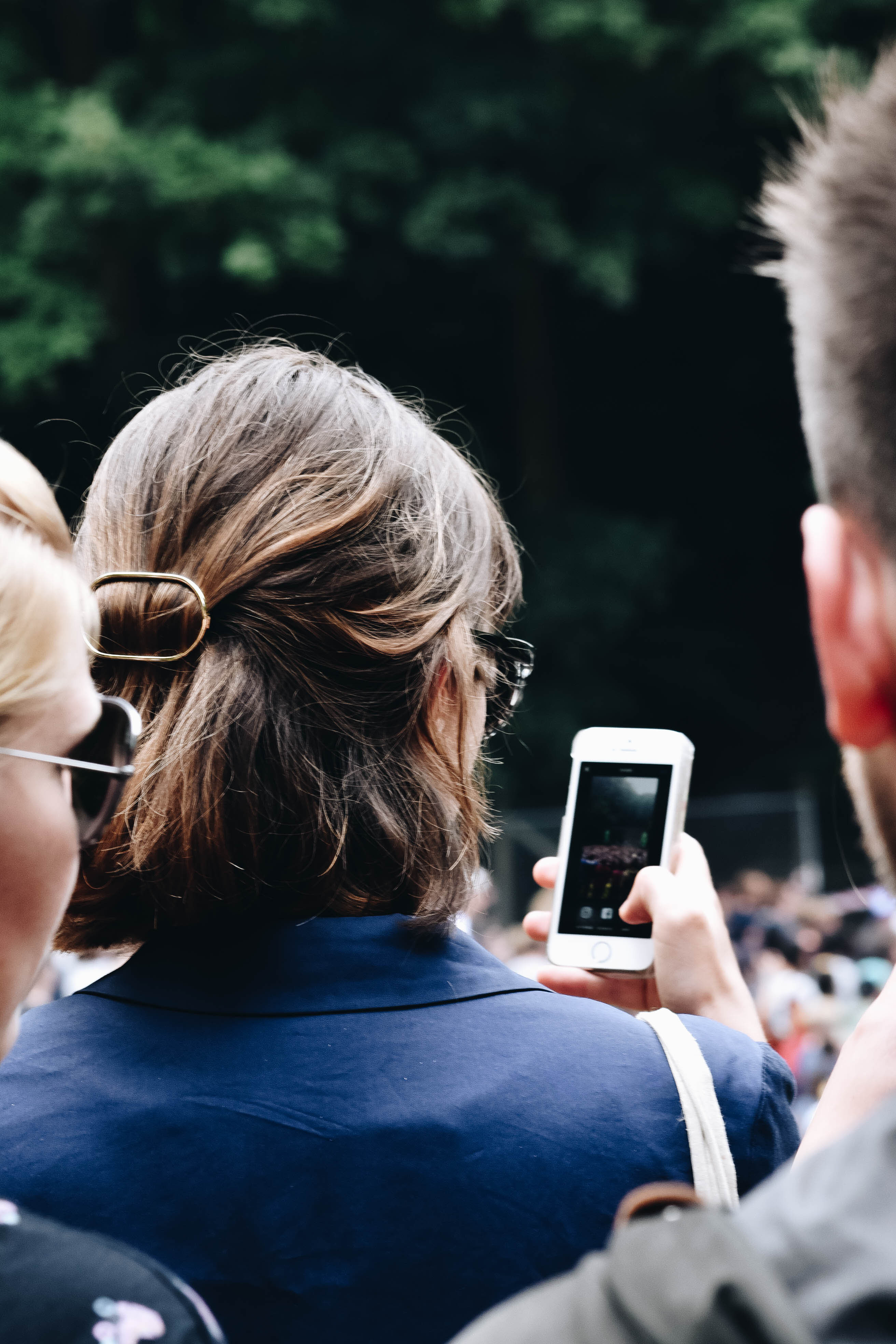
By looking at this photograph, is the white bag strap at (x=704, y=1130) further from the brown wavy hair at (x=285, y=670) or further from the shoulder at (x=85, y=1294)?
the shoulder at (x=85, y=1294)

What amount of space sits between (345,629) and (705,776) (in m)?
15.8

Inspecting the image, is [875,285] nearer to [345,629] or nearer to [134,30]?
[345,629]

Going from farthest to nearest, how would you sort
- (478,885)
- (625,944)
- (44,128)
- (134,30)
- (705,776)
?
(705,776)
(134,30)
(44,128)
(625,944)
(478,885)

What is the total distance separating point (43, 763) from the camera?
3.18ft

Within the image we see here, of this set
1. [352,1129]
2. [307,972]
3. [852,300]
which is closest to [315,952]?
[307,972]

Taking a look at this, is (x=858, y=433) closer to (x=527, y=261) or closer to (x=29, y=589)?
(x=29, y=589)

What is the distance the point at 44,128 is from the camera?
11703 mm

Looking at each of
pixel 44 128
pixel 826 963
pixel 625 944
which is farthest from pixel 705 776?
pixel 625 944

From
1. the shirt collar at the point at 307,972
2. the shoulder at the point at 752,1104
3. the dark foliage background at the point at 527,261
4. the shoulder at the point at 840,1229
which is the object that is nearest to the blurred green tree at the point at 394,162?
the dark foliage background at the point at 527,261

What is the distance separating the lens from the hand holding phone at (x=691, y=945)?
49.5 inches

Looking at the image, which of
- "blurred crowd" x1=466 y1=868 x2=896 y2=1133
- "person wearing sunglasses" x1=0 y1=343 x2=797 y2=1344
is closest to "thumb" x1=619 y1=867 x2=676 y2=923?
"person wearing sunglasses" x1=0 y1=343 x2=797 y2=1344

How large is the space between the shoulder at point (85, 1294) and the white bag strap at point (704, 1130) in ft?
1.29

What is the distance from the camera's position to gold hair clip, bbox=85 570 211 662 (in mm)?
1123

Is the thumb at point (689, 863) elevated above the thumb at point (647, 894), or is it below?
above
